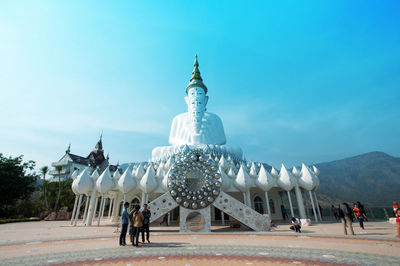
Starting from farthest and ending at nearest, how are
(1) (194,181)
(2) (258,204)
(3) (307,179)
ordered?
(2) (258,204) < (3) (307,179) < (1) (194,181)

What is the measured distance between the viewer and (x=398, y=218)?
7457mm

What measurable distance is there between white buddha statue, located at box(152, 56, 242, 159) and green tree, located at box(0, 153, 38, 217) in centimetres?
2142

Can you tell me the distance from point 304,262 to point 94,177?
21.1m

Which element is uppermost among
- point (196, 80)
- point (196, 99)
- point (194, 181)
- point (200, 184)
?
point (196, 80)

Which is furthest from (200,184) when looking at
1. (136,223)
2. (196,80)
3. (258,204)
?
(196,80)

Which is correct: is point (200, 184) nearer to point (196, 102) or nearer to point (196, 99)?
point (196, 102)

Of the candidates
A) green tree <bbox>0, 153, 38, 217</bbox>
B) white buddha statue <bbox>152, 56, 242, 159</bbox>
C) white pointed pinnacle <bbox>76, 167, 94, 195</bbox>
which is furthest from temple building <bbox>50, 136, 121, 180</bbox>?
white pointed pinnacle <bbox>76, 167, 94, 195</bbox>

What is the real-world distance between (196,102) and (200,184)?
27593 mm

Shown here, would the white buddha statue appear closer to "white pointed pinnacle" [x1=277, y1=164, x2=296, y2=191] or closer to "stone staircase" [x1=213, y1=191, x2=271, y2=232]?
"white pointed pinnacle" [x1=277, y1=164, x2=296, y2=191]

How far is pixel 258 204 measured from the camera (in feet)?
81.8

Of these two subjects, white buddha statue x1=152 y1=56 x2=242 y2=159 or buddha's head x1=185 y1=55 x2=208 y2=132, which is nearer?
white buddha statue x1=152 y1=56 x2=242 y2=159

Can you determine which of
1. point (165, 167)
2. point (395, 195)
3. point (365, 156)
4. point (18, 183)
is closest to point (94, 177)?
point (165, 167)

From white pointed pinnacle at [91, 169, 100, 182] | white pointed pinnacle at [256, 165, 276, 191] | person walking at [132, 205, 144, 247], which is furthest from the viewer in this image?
white pointed pinnacle at [91, 169, 100, 182]

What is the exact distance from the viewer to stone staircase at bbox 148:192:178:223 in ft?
37.1
